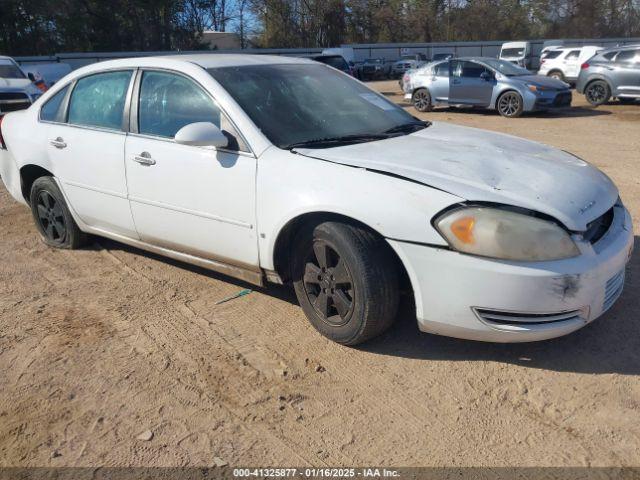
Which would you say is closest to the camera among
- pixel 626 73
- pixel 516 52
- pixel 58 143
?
pixel 58 143

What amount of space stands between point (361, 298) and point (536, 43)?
40.2 m

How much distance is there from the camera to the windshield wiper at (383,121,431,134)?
397 cm

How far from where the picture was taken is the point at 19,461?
2506 millimetres

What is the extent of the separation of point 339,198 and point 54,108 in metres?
3.04

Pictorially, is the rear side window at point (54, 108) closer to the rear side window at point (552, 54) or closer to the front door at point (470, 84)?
the front door at point (470, 84)

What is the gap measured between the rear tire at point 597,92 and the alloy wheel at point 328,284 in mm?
15710

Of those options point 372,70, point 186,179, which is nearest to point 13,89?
point 186,179

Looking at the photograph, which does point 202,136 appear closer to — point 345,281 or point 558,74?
point 345,281

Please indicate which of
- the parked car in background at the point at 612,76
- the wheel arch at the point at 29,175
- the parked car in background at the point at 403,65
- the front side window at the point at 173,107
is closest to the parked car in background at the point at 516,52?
the parked car in background at the point at 403,65

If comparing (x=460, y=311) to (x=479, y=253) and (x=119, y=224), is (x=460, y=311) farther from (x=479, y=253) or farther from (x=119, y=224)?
(x=119, y=224)

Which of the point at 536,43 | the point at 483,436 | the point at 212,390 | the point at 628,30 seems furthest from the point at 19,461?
the point at 628,30

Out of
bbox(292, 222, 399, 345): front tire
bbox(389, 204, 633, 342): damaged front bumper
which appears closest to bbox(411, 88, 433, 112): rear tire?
bbox(292, 222, 399, 345): front tire

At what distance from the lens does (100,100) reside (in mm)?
4418

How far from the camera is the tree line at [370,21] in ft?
140
